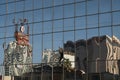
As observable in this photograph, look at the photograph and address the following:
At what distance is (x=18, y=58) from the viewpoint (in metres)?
42.8

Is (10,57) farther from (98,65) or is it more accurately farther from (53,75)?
(98,65)

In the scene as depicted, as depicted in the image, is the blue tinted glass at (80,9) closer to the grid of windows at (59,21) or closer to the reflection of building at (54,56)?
the grid of windows at (59,21)

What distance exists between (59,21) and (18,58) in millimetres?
6268

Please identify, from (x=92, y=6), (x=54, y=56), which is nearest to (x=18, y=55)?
(x=54, y=56)

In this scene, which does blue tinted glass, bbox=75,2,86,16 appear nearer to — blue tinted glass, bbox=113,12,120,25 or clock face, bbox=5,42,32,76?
blue tinted glass, bbox=113,12,120,25

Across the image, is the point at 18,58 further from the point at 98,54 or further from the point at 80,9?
the point at 98,54

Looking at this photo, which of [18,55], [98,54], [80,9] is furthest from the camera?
[18,55]

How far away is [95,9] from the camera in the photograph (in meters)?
37.9

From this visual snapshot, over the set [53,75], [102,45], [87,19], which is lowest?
[53,75]

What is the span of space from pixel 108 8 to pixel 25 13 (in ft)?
33.9

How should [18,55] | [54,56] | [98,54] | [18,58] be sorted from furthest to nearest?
1. [18,55]
2. [18,58]
3. [54,56]
4. [98,54]

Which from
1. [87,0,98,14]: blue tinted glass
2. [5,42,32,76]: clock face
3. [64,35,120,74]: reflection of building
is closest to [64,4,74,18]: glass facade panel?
[87,0,98,14]: blue tinted glass

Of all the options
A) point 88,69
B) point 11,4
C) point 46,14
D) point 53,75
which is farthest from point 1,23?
point 88,69

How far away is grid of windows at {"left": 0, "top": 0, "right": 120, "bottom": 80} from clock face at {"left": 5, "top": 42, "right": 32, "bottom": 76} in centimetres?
70
